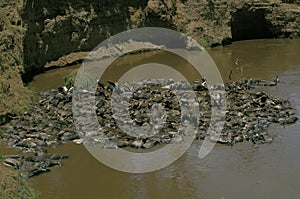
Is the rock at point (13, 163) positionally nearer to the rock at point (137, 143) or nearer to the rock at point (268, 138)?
the rock at point (137, 143)

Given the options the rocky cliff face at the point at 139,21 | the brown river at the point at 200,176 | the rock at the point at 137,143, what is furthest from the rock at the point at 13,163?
the rocky cliff face at the point at 139,21

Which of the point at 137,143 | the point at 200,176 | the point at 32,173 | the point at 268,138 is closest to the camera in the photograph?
the point at 200,176

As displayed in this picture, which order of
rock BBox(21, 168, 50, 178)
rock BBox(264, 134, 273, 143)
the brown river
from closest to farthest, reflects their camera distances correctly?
the brown river
rock BBox(21, 168, 50, 178)
rock BBox(264, 134, 273, 143)

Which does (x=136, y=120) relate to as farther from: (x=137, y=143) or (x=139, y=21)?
(x=139, y=21)

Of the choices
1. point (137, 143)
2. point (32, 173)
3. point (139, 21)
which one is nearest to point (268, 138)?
point (137, 143)

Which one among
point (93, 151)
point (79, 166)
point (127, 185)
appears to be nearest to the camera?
point (127, 185)

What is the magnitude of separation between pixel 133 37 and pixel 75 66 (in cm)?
367

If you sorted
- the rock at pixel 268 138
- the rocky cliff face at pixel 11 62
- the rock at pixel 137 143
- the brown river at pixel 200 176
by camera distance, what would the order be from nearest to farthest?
the brown river at pixel 200 176, the rock at pixel 137 143, the rock at pixel 268 138, the rocky cliff face at pixel 11 62

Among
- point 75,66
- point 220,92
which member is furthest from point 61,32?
point 220,92

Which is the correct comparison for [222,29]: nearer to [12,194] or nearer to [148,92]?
[148,92]

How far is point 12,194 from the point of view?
7633mm

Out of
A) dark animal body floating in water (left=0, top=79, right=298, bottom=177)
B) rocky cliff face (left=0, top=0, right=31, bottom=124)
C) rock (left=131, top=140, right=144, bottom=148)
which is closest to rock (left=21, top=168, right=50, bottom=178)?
dark animal body floating in water (left=0, top=79, right=298, bottom=177)

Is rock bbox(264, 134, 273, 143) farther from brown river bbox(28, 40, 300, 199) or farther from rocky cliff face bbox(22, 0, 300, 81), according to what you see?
rocky cliff face bbox(22, 0, 300, 81)

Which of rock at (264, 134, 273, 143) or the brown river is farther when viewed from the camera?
rock at (264, 134, 273, 143)
